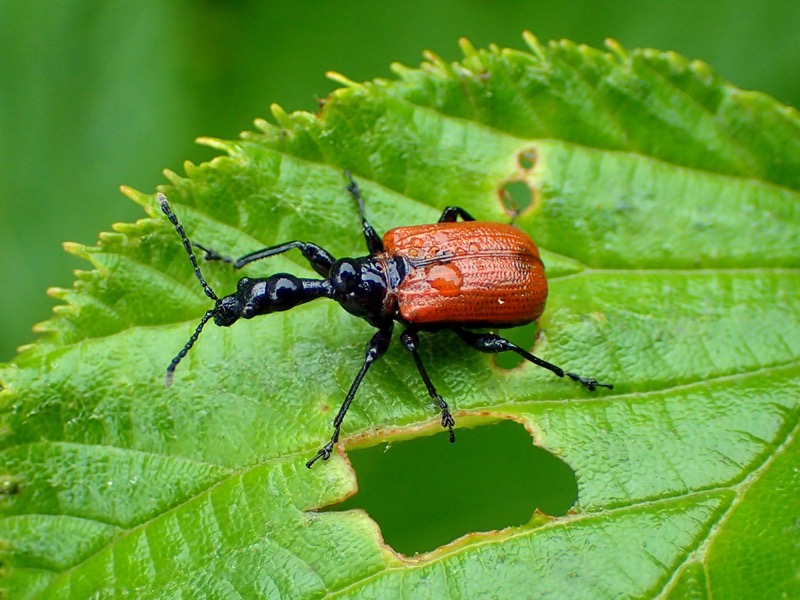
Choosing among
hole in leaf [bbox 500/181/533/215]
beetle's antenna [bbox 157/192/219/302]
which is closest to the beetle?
beetle's antenna [bbox 157/192/219/302]

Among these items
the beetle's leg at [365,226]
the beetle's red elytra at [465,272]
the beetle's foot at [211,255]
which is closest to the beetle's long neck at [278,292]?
the beetle's foot at [211,255]

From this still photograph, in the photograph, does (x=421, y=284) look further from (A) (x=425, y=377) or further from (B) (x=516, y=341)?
(B) (x=516, y=341)

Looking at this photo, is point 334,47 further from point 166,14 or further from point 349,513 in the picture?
point 349,513

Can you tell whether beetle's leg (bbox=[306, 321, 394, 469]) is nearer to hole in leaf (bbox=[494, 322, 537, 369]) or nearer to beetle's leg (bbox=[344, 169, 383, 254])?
beetle's leg (bbox=[344, 169, 383, 254])

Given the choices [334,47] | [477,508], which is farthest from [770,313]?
[334,47]

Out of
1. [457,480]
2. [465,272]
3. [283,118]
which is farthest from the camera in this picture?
[457,480]

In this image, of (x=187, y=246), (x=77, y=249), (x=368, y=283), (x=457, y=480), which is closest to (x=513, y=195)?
(x=368, y=283)

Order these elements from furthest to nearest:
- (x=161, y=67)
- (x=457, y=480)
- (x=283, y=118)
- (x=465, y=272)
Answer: (x=161, y=67), (x=457, y=480), (x=465, y=272), (x=283, y=118)
